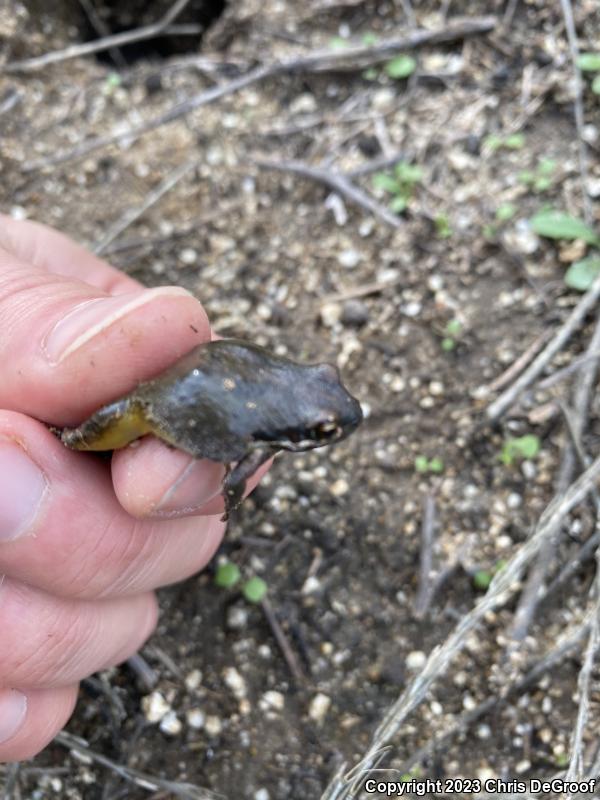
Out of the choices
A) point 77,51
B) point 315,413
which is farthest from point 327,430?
point 77,51

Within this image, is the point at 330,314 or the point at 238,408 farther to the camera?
the point at 330,314

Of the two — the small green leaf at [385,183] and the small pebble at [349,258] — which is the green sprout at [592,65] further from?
the small pebble at [349,258]

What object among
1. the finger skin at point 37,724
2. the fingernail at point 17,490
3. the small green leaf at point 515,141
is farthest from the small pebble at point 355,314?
the finger skin at point 37,724

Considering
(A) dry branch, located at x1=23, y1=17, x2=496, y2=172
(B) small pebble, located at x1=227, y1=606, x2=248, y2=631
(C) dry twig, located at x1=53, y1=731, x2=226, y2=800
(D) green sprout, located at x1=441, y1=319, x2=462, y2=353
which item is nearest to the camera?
(C) dry twig, located at x1=53, y1=731, x2=226, y2=800

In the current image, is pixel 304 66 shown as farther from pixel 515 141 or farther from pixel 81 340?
pixel 81 340

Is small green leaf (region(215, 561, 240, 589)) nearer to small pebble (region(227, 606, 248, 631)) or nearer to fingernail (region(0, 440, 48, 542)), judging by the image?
small pebble (region(227, 606, 248, 631))

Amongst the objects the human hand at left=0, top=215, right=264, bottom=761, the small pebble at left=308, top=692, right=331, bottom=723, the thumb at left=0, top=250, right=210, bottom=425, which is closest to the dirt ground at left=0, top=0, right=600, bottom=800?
the small pebble at left=308, top=692, right=331, bottom=723
